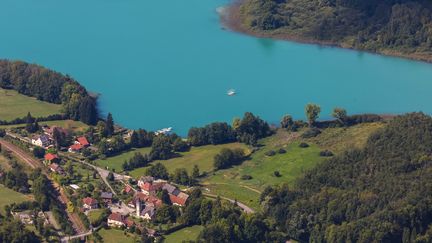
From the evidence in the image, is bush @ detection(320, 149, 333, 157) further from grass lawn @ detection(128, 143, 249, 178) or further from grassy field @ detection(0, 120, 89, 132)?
grassy field @ detection(0, 120, 89, 132)

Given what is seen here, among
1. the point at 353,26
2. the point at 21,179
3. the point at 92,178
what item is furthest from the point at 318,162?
the point at 353,26

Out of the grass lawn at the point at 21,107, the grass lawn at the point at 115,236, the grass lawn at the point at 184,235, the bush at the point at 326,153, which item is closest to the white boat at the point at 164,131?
the grass lawn at the point at 21,107

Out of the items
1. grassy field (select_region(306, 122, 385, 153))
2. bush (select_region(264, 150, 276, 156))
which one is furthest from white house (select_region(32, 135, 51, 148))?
grassy field (select_region(306, 122, 385, 153))

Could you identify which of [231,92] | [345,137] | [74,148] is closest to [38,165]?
[74,148]

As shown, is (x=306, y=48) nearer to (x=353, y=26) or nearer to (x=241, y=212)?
(x=353, y=26)

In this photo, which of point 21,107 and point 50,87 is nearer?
point 21,107

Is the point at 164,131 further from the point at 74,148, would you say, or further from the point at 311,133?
the point at 311,133

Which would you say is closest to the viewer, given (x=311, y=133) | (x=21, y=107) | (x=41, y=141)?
(x=41, y=141)
